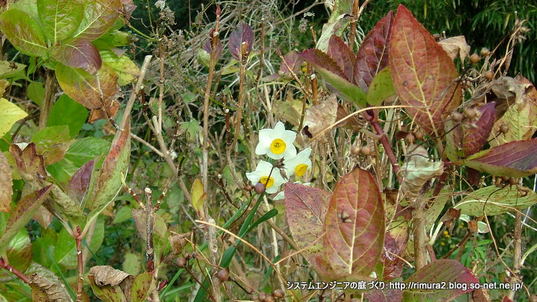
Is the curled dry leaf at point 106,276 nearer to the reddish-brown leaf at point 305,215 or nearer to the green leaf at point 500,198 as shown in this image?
the reddish-brown leaf at point 305,215

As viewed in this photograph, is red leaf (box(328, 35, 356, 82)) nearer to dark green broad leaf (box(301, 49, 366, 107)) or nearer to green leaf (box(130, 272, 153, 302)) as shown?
dark green broad leaf (box(301, 49, 366, 107))

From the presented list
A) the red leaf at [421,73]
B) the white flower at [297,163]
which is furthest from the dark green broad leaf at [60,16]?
the red leaf at [421,73]

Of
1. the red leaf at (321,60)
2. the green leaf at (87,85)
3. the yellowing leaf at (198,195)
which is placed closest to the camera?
the red leaf at (321,60)

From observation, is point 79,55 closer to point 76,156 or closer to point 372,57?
point 76,156

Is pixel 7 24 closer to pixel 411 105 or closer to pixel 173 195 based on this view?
pixel 411 105

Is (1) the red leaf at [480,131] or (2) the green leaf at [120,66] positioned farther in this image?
(2) the green leaf at [120,66]
